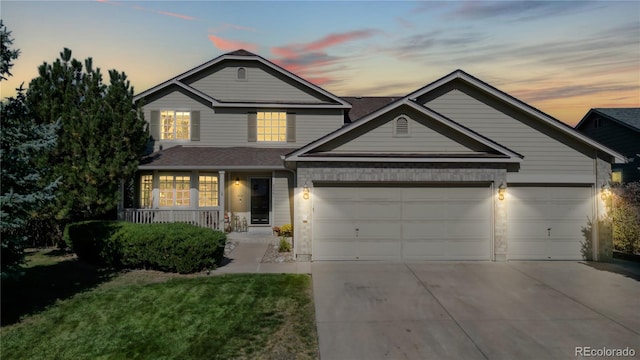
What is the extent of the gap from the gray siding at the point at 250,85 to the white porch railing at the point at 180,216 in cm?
634

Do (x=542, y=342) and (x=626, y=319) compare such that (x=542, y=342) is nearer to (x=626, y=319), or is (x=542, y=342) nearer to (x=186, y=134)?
(x=626, y=319)

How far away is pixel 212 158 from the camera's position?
57.3 feet

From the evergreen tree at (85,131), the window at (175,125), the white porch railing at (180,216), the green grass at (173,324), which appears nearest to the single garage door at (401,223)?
the green grass at (173,324)

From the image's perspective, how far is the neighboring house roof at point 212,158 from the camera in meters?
16.6

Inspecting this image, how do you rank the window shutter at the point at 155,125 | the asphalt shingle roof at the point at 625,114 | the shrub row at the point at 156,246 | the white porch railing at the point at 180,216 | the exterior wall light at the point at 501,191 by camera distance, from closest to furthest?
the shrub row at the point at 156,246 < the exterior wall light at the point at 501,191 < the white porch railing at the point at 180,216 < the window shutter at the point at 155,125 < the asphalt shingle roof at the point at 625,114

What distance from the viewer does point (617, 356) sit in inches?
250

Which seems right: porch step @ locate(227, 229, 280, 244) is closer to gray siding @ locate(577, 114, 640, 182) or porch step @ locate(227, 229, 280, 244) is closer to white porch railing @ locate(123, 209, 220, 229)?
white porch railing @ locate(123, 209, 220, 229)

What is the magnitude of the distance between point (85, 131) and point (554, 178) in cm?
1717

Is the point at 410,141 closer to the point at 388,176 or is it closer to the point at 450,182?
the point at 388,176

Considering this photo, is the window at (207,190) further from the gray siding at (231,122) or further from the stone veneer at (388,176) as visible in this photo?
the stone veneer at (388,176)

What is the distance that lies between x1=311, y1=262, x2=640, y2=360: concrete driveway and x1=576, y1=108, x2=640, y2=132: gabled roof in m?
13.7

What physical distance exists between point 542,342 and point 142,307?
321 inches

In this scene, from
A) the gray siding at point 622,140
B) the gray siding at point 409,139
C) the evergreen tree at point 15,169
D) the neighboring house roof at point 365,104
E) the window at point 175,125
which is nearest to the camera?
the evergreen tree at point 15,169

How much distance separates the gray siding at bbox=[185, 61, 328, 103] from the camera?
19.5 m
